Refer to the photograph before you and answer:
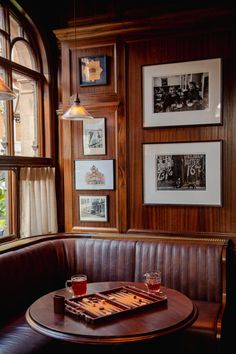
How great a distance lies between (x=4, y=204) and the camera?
3.40 metres

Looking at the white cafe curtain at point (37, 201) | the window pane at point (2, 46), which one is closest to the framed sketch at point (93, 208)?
the white cafe curtain at point (37, 201)

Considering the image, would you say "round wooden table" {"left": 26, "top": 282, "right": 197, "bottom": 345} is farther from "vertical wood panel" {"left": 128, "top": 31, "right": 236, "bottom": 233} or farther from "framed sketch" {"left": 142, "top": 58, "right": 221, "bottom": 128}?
"framed sketch" {"left": 142, "top": 58, "right": 221, "bottom": 128}

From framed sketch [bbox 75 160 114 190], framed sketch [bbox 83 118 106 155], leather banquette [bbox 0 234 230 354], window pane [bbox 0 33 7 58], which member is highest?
window pane [bbox 0 33 7 58]

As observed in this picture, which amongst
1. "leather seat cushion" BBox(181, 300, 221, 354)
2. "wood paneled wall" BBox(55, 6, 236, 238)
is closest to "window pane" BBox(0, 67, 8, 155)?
"wood paneled wall" BBox(55, 6, 236, 238)

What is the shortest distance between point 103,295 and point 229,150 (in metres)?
Answer: 1.78

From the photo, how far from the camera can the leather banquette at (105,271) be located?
258cm

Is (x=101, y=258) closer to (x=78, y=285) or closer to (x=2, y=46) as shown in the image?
(x=78, y=285)

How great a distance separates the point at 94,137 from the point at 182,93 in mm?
974

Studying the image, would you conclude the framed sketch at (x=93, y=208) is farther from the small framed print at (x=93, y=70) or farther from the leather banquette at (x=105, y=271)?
the small framed print at (x=93, y=70)

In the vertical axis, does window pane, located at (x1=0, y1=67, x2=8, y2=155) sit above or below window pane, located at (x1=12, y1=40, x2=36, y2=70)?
below

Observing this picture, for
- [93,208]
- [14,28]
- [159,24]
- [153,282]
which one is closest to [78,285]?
[153,282]

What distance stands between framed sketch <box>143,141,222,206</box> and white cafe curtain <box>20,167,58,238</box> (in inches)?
40.4

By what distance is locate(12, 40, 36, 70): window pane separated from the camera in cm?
362

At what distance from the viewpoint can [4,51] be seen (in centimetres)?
341
